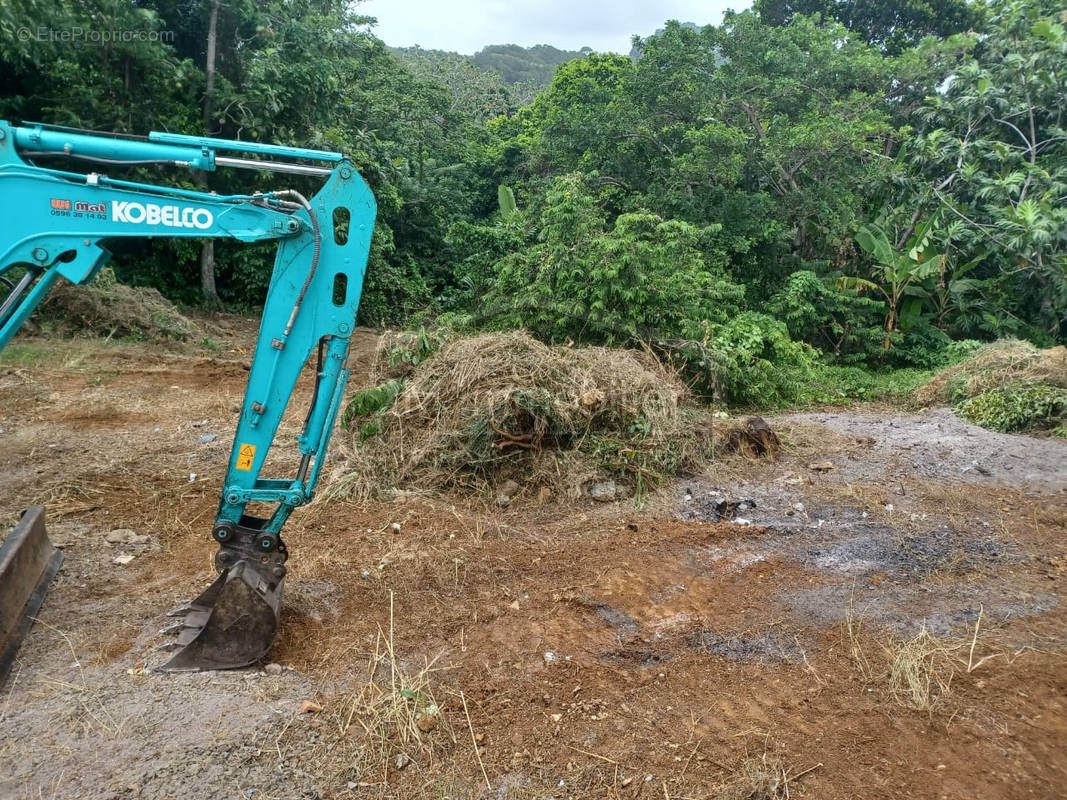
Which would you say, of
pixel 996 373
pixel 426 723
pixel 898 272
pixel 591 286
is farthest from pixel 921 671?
pixel 898 272

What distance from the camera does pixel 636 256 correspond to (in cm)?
839

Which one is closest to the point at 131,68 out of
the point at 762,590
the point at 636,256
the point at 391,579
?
the point at 636,256

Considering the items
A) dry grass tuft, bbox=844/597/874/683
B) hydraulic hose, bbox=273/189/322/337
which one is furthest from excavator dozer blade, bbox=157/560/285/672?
dry grass tuft, bbox=844/597/874/683

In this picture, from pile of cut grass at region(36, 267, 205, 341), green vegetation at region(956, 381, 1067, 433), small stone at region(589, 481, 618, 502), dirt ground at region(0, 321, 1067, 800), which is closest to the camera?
dirt ground at region(0, 321, 1067, 800)

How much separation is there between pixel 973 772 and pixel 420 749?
7.17 ft

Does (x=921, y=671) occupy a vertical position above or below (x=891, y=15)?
below

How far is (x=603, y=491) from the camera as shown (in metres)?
5.75

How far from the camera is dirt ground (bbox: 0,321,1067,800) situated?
111 inches

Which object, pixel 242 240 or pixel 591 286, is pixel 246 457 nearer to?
pixel 242 240

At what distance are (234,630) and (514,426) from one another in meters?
2.94

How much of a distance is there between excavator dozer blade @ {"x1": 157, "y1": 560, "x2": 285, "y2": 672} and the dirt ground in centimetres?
12

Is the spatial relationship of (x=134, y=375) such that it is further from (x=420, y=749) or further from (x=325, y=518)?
(x=420, y=749)

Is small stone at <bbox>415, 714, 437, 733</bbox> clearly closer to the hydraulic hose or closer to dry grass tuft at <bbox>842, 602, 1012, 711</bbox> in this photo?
the hydraulic hose

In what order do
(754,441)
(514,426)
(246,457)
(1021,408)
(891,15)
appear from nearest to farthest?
(246,457), (514,426), (754,441), (1021,408), (891,15)
